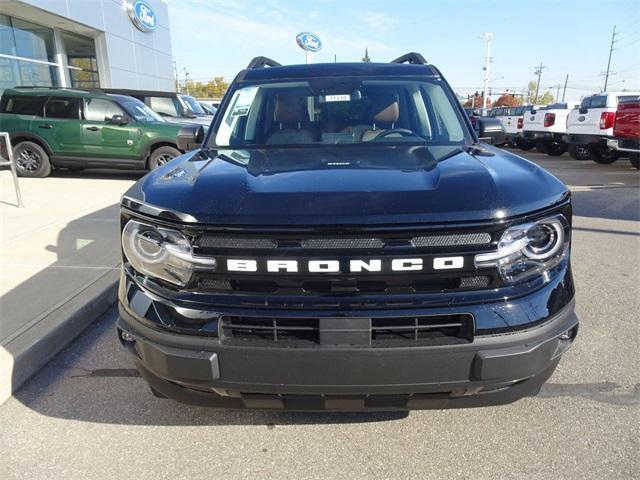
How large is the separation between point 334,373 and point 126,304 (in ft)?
3.05

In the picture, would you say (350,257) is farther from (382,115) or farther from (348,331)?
(382,115)

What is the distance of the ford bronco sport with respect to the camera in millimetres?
1748

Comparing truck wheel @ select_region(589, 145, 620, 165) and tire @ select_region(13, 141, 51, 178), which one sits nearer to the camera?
tire @ select_region(13, 141, 51, 178)

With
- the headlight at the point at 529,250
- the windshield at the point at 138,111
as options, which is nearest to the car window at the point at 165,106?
the windshield at the point at 138,111

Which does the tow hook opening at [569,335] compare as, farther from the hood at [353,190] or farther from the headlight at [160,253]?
the headlight at [160,253]

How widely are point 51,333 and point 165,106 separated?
40.8 feet

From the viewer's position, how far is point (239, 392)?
187 centimetres

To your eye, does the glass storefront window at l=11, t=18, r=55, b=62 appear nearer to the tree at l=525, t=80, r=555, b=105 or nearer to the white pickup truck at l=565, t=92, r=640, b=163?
the white pickup truck at l=565, t=92, r=640, b=163

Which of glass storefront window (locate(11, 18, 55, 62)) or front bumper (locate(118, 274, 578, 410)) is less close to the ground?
glass storefront window (locate(11, 18, 55, 62))

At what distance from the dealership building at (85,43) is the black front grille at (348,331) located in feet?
59.5

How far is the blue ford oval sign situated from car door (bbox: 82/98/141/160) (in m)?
21.7

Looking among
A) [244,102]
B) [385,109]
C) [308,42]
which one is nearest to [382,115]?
[385,109]

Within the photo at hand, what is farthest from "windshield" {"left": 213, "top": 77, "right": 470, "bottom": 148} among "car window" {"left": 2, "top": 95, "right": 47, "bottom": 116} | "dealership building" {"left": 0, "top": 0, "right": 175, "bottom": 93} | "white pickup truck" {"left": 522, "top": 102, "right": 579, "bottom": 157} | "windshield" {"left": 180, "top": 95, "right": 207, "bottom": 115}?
"dealership building" {"left": 0, "top": 0, "right": 175, "bottom": 93}

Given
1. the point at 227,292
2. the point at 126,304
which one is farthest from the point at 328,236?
the point at 126,304
